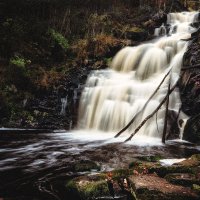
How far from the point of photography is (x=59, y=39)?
1800 cm

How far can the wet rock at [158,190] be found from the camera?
479 centimetres

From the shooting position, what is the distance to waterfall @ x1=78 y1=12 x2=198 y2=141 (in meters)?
12.5

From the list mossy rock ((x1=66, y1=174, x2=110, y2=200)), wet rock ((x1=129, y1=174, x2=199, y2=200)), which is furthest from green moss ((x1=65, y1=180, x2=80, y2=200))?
wet rock ((x1=129, y1=174, x2=199, y2=200))

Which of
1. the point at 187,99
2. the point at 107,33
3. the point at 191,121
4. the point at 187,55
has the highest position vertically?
the point at 107,33

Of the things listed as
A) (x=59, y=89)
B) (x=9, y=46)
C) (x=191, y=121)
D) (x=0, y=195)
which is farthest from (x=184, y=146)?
(x=9, y=46)

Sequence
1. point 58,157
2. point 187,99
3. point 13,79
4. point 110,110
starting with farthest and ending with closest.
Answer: point 13,79 → point 110,110 → point 187,99 → point 58,157

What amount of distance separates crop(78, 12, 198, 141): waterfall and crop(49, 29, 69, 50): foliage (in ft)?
9.04

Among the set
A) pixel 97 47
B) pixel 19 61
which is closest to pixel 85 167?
pixel 19 61

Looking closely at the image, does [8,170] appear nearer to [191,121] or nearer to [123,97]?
[191,121]

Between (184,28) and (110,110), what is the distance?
8.64 meters

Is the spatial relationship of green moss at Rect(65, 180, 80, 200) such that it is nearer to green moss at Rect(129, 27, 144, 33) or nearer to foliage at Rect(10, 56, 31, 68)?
foliage at Rect(10, 56, 31, 68)

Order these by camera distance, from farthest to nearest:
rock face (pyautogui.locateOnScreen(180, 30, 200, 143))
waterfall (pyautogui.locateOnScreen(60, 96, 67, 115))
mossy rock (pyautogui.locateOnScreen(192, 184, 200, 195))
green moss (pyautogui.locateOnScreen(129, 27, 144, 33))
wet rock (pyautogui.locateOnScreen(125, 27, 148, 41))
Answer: green moss (pyautogui.locateOnScreen(129, 27, 144, 33)) → wet rock (pyautogui.locateOnScreen(125, 27, 148, 41)) → waterfall (pyautogui.locateOnScreen(60, 96, 67, 115)) → rock face (pyautogui.locateOnScreen(180, 30, 200, 143)) → mossy rock (pyautogui.locateOnScreen(192, 184, 200, 195))

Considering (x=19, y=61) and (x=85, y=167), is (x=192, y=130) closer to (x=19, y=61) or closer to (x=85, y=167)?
(x=85, y=167)

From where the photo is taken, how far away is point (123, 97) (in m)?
13.9
